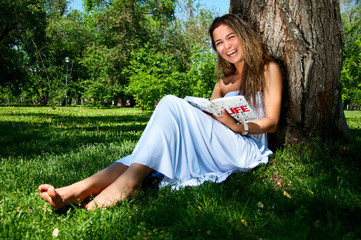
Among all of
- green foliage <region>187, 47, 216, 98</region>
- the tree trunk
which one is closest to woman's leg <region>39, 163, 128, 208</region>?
the tree trunk

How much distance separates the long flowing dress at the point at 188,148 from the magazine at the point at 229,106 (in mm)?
71

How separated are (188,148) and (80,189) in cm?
90

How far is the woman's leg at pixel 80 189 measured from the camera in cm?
191

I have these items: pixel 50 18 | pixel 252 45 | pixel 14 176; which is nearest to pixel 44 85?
pixel 50 18

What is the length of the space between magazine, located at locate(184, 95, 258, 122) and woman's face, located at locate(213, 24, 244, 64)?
2.38 ft

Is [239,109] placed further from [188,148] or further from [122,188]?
[122,188]

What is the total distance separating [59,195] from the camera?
193 cm

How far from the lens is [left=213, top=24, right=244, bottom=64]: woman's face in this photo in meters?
2.99

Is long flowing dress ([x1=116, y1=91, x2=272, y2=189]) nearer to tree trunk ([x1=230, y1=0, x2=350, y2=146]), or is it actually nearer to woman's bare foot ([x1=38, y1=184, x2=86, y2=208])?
woman's bare foot ([x1=38, y1=184, x2=86, y2=208])

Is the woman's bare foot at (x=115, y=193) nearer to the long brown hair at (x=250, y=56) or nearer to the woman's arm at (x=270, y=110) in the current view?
the woman's arm at (x=270, y=110)

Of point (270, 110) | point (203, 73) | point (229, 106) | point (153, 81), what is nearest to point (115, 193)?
point (229, 106)

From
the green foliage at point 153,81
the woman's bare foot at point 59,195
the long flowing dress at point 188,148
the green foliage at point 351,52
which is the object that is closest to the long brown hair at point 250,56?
the long flowing dress at point 188,148

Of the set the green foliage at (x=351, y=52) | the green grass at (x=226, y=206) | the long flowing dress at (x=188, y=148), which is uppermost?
the green foliage at (x=351, y=52)

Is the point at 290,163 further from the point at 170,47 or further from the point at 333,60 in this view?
the point at 170,47
